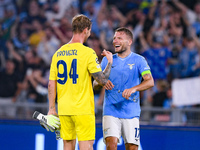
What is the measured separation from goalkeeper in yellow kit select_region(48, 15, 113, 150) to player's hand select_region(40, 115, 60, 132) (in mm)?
86

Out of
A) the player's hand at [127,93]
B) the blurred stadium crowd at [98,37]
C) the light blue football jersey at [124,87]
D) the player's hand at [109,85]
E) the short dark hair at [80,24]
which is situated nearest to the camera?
the short dark hair at [80,24]

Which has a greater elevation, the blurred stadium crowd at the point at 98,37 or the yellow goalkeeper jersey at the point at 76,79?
the blurred stadium crowd at the point at 98,37

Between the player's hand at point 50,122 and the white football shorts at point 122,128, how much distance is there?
0.79 meters

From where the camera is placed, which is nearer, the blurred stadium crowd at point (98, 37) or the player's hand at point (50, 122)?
the player's hand at point (50, 122)

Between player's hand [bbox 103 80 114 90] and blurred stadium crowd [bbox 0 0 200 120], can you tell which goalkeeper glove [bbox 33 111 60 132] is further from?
blurred stadium crowd [bbox 0 0 200 120]

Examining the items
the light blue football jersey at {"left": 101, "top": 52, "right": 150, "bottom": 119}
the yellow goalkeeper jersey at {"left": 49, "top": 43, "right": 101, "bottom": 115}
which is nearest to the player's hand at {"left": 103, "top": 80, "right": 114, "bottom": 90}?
the light blue football jersey at {"left": 101, "top": 52, "right": 150, "bottom": 119}

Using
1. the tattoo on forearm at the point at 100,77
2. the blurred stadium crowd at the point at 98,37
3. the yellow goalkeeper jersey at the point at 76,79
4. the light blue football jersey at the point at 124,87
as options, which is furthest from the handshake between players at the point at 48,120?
the blurred stadium crowd at the point at 98,37

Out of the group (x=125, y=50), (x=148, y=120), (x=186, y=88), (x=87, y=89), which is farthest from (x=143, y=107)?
(x=87, y=89)

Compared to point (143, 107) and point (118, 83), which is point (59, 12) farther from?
point (118, 83)

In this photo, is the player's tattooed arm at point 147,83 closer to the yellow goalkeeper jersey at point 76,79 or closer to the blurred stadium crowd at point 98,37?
the yellow goalkeeper jersey at point 76,79

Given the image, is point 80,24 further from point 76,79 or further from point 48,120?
point 48,120

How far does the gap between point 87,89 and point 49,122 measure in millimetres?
654

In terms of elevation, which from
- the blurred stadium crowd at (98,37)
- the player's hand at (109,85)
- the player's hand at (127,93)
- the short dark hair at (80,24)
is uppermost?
the blurred stadium crowd at (98,37)

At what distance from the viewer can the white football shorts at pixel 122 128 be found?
18.3ft
